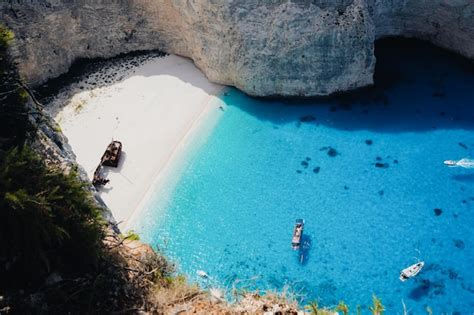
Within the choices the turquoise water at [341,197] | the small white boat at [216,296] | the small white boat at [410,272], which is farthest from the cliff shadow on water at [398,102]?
the small white boat at [216,296]

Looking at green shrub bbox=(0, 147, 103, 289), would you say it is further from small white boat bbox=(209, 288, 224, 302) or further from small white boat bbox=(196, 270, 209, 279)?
small white boat bbox=(196, 270, 209, 279)

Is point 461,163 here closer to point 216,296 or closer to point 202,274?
point 202,274

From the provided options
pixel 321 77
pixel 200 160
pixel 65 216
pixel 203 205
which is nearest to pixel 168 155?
pixel 200 160

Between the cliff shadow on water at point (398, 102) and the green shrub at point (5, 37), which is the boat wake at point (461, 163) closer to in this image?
the cliff shadow on water at point (398, 102)

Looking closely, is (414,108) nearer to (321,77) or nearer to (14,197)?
(321,77)

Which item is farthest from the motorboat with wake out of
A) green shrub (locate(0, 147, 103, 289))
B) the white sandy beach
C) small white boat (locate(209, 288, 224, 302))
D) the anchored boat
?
green shrub (locate(0, 147, 103, 289))
